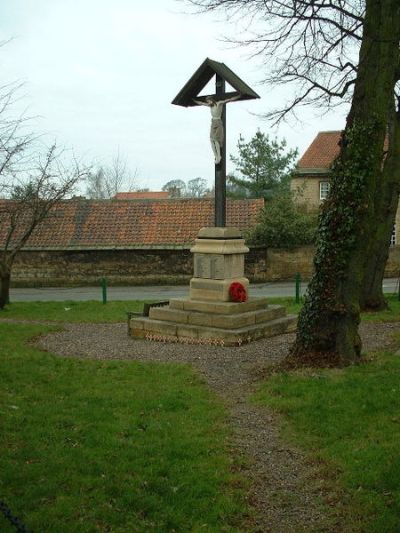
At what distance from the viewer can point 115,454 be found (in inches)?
219

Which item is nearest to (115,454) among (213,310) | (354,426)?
(354,426)

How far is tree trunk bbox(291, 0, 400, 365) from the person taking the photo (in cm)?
888

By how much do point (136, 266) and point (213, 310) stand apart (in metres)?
15.4

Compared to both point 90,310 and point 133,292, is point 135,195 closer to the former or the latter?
point 133,292

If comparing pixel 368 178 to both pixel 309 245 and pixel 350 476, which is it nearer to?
pixel 350 476

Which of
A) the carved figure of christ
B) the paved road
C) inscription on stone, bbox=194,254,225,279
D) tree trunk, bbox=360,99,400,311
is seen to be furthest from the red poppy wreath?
the paved road

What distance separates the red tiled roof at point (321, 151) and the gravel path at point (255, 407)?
31.5 metres

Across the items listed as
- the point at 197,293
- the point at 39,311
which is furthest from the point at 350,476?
the point at 39,311

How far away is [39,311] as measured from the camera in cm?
1778

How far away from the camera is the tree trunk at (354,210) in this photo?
29.1 feet

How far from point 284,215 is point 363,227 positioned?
17.9 meters

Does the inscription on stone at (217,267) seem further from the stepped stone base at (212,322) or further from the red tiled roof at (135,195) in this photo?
the red tiled roof at (135,195)

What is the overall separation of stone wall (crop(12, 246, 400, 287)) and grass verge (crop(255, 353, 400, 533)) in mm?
17352

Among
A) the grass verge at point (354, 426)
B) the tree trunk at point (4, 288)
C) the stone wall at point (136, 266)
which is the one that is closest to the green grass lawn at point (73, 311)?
the tree trunk at point (4, 288)
